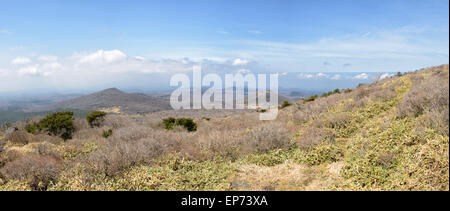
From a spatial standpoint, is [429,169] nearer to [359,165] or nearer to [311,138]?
[359,165]

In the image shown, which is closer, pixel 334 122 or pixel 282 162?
pixel 282 162

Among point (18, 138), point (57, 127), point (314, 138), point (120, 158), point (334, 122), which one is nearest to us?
point (120, 158)

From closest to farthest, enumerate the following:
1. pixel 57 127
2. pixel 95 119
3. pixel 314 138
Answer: pixel 314 138, pixel 57 127, pixel 95 119

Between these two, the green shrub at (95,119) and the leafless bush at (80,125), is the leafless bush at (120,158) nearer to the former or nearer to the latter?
the leafless bush at (80,125)

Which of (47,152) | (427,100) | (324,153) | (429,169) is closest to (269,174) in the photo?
(324,153)

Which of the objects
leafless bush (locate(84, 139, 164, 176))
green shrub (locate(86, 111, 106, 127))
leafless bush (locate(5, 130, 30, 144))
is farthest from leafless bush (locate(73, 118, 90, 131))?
leafless bush (locate(84, 139, 164, 176))

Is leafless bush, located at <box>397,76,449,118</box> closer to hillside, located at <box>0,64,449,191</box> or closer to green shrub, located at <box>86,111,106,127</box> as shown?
hillside, located at <box>0,64,449,191</box>

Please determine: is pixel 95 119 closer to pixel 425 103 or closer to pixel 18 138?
pixel 18 138

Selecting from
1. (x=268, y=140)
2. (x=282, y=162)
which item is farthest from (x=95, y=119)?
(x=282, y=162)

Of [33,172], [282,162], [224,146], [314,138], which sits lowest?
[33,172]

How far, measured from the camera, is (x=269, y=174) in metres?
5.70

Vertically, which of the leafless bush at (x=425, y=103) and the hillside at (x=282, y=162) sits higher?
the leafless bush at (x=425, y=103)

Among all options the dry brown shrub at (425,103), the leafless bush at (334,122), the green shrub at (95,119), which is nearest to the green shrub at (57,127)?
the green shrub at (95,119)

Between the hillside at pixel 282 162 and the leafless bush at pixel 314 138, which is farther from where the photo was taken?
the leafless bush at pixel 314 138
